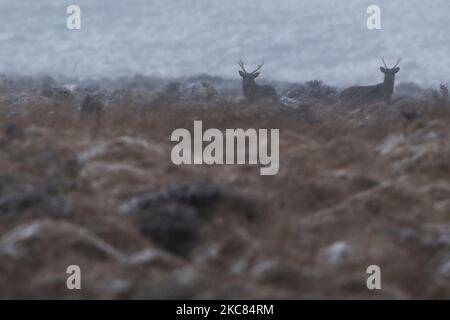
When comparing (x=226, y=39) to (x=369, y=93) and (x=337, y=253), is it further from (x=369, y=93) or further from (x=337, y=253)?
(x=337, y=253)

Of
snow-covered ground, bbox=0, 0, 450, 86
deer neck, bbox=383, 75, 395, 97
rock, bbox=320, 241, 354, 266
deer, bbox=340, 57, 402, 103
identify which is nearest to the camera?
rock, bbox=320, 241, 354, 266

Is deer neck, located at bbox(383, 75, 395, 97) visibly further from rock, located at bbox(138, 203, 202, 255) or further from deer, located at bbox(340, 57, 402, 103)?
rock, located at bbox(138, 203, 202, 255)

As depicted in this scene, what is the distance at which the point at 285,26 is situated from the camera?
121 ft

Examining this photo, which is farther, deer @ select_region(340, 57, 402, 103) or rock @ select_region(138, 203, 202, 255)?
deer @ select_region(340, 57, 402, 103)

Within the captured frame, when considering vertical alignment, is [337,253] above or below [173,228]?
below

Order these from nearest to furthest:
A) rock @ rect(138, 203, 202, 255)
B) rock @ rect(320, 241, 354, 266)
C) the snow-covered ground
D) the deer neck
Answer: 1. rock @ rect(320, 241, 354, 266)
2. rock @ rect(138, 203, 202, 255)
3. the deer neck
4. the snow-covered ground

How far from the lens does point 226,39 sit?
3459 cm

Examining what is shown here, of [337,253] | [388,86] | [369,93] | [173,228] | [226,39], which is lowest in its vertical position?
[337,253]

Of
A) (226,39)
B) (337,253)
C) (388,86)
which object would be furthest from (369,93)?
(337,253)

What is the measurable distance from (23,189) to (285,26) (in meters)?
27.7

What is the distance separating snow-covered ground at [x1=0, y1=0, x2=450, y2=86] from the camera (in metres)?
31.4

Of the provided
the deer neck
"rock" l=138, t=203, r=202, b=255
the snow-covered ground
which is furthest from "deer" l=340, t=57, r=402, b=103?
"rock" l=138, t=203, r=202, b=255
